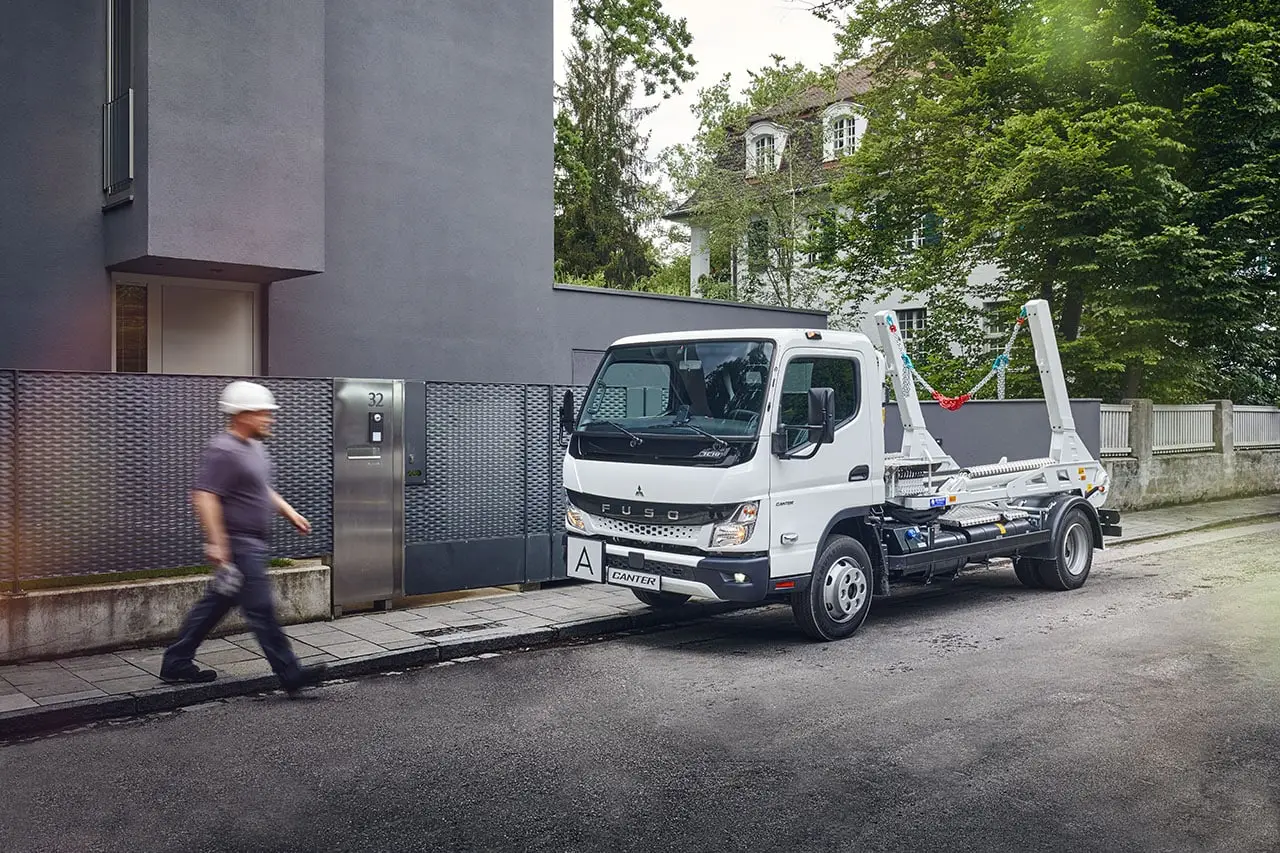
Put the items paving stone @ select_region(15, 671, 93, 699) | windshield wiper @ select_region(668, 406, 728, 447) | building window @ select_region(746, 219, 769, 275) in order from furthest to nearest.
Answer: building window @ select_region(746, 219, 769, 275), windshield wiper @ select_region(668, 406, 728, 447), paving stone @ select_region(15, 671, 93, 699)

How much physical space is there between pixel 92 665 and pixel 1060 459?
Result: 31.0 feet

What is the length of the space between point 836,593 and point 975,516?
240cm

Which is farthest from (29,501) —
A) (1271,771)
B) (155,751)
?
(1271,771)

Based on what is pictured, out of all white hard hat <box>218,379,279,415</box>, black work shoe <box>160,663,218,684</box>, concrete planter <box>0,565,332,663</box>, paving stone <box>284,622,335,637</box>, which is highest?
white hard hat <box>218,379,279,415</box>

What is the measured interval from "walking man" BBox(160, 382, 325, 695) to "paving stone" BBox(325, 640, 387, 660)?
914 mm

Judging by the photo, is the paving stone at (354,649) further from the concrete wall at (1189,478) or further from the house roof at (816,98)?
the house roof at (816,98)

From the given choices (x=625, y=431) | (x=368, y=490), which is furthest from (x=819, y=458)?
(x=368, y=490)

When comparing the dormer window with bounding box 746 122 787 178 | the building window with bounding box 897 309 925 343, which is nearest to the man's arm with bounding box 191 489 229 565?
the dormer window with bounding box 746 122 787 178

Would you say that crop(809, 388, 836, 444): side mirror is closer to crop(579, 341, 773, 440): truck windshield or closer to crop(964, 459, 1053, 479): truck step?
crop(579, 341, 773, 440): truck windshield

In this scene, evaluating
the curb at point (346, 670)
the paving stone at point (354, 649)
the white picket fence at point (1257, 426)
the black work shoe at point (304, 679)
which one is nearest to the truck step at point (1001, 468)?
the curb at point (346, 670)

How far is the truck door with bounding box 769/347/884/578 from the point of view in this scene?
796cm

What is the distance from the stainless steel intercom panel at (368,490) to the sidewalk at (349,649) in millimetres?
317

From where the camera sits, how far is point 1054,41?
20.4 m

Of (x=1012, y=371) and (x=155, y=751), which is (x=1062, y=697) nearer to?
(x=155, y=751)
